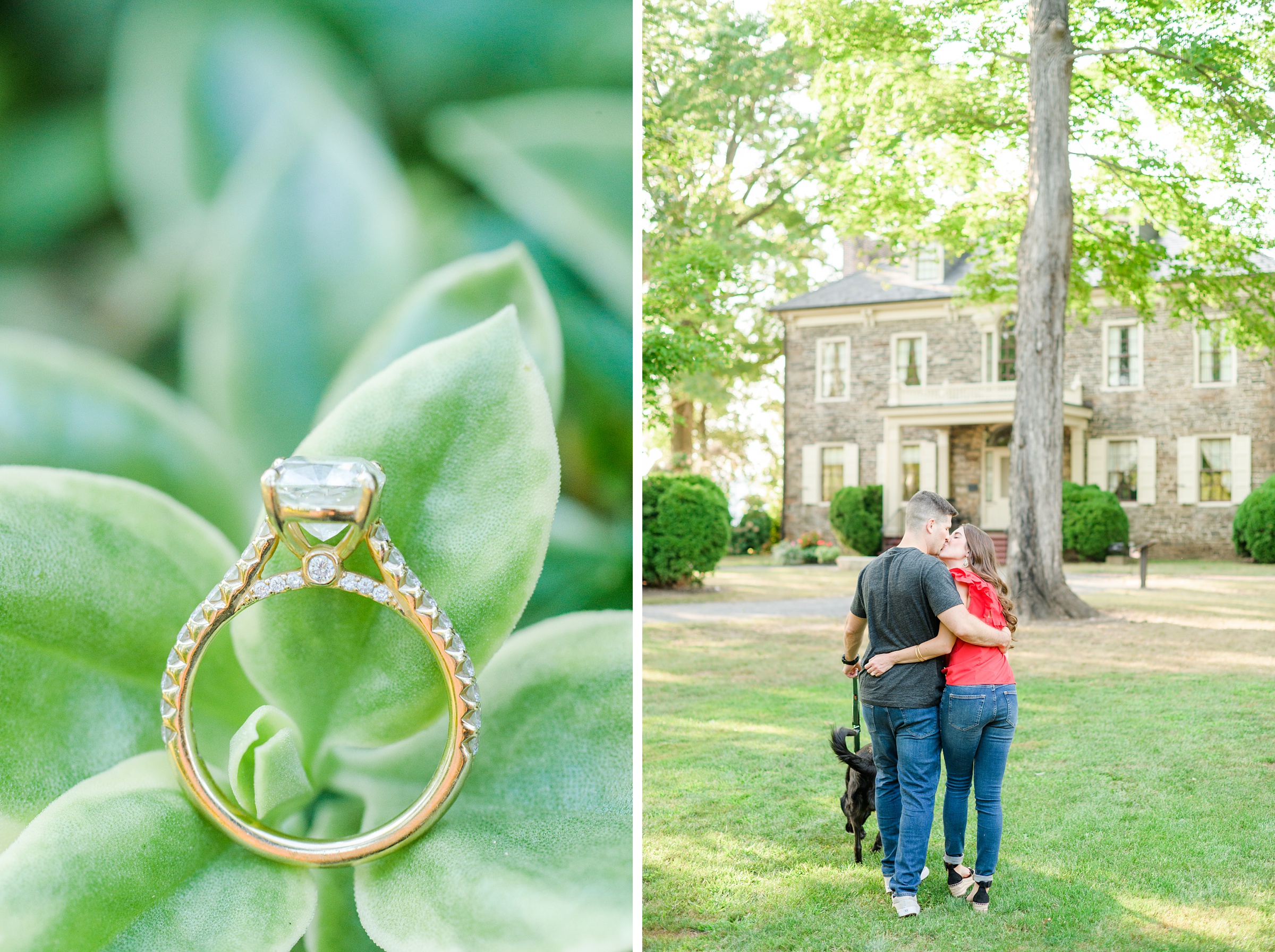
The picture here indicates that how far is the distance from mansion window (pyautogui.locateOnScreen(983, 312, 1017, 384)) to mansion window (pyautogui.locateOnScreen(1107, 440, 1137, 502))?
6.26 ft

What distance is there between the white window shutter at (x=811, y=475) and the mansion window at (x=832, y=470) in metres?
0.06

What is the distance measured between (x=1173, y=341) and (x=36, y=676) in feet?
57.0

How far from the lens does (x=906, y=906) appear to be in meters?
2.86

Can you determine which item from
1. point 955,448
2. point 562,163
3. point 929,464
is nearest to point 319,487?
point 562,163

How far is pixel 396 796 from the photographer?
0.90 meters

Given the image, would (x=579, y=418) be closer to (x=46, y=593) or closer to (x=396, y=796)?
(x=396, y=796)

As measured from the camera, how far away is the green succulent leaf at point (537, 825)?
0.87 m

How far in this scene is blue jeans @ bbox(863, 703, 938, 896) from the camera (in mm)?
2805

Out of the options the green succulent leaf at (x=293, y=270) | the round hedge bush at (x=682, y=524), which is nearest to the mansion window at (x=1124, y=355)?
the round hedge bush at (x=682, y=524)

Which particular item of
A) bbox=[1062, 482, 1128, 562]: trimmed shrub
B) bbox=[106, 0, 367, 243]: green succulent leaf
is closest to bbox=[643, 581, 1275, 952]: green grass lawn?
bbox=[106, 0, 367, 243]: green succulent leaf

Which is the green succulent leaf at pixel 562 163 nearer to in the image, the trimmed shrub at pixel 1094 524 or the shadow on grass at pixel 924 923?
the shadow on grass at pixel 924 923

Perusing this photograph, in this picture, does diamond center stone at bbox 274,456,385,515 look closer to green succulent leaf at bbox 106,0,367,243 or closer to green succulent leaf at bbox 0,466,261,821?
green succulent leaf at bbox 0,466,261,821

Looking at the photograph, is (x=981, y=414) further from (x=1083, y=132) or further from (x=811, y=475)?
(x=1083, y=132)

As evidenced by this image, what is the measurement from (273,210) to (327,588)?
0.33 meters
